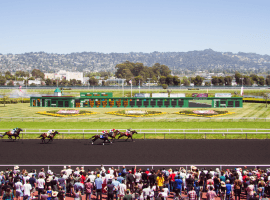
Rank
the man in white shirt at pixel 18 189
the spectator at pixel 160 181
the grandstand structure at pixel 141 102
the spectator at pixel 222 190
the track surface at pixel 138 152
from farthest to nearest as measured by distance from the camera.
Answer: the grandstand structure at pixel 141 102 → the track surface at pixel 138 152 → the spectator at pixel 160 181 → the spectator at pixel 222 190 → the man in white shirt at pixel 18 189

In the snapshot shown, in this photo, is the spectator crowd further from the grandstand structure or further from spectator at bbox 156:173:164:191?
the grandstand structure

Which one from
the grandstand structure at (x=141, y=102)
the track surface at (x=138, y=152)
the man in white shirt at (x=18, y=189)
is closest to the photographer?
the man in white shirt at (x=18, y=189)

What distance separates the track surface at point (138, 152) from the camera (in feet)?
52.5

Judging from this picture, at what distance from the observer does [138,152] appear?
1803cm

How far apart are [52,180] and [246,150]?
43.4 ft

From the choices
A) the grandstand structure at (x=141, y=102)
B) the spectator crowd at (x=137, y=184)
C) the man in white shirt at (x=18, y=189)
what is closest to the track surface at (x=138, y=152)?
the spectator crowd at (x=137, y=184)

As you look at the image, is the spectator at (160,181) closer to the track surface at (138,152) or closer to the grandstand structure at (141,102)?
the track surface at (138,152)

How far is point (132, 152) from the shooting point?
1806 centimetres

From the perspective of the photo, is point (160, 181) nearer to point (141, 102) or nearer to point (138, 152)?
point (138, 152)

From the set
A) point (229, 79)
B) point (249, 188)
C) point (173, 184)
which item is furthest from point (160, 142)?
point (229, 79)

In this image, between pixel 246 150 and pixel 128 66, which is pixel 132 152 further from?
pixel 128 66

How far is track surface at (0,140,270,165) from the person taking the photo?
16.0 m

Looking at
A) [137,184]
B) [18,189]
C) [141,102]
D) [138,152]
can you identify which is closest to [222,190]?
[137,184]

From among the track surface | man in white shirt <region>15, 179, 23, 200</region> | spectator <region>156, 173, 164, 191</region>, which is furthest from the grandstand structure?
man in white shirt <region>15, 179, 23, 200</region>
